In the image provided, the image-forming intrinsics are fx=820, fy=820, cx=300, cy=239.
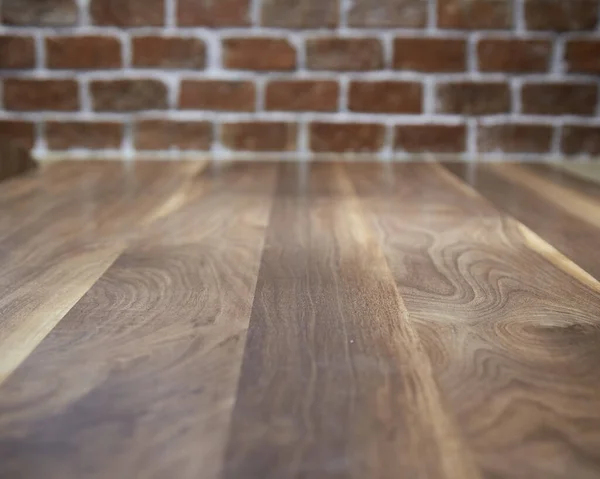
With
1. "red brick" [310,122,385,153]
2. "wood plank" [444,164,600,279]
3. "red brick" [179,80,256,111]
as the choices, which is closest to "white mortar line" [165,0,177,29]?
"red brick" [179,80,256,111]

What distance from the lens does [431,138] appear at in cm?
157

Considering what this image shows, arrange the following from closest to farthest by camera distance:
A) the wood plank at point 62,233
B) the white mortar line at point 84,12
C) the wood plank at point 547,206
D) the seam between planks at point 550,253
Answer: the wood plank at point 62,233 < the seam between planks at point 550,253 < the wood plank at point 547,206 < the white mortar line at point 84,12

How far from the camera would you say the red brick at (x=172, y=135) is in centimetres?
155

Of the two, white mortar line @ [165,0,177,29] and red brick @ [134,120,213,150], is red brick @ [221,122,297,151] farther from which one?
white mortar line @ [165,0,177,29]

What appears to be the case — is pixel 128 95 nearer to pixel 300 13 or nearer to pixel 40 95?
pixel 40 95

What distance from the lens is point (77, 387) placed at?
0.45 meters

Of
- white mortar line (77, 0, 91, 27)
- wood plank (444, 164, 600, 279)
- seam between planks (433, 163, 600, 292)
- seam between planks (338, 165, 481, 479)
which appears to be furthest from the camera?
white mortar line (77, 0, 91, 27)

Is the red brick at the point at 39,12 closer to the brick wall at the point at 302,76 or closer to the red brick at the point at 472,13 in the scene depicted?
the brick wall at the point at 302,76

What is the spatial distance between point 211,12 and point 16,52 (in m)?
0.37

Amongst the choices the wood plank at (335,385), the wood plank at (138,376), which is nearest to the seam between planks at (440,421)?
the wood plank at (335,385)

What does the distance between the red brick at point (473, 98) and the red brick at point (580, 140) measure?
0.42ft

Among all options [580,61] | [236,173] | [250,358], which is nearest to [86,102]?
[236,173]

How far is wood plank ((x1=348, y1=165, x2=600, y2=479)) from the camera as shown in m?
0.39

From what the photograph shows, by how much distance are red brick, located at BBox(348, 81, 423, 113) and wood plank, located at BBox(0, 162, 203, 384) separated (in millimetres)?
340
